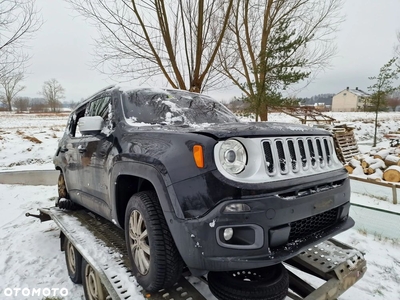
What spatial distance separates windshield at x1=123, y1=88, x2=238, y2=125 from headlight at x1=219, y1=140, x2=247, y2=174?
1.04m

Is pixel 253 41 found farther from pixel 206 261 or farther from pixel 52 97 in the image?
pixel 52 97

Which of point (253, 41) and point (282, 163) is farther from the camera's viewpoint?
point (253, 41)

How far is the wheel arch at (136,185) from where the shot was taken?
66.3 inches

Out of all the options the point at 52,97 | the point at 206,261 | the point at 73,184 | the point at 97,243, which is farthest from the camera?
the point at 52,97

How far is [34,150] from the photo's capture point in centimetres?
1137

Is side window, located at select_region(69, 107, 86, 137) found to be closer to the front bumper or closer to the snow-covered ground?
the snow-covered ground

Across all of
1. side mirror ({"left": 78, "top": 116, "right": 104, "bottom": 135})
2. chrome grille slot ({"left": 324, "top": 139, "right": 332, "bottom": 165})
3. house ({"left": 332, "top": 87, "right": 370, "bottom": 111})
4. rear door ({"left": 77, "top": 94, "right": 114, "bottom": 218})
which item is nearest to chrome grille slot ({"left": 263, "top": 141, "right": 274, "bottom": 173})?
chrome grille slot ({"left": 324, "top": 139, "right": 332, "bottom": 165})

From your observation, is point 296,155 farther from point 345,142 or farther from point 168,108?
point 345,142

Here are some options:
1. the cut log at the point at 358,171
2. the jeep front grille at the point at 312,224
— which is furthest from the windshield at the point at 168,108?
the cut log at the point at 358,171

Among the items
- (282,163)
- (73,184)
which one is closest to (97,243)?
(73,184)

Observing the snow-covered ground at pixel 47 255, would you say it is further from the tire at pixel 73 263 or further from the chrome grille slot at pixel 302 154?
the chrome grille slot at pixel 302 154

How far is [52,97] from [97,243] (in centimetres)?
6817

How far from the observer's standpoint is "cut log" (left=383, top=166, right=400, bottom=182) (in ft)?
22.8

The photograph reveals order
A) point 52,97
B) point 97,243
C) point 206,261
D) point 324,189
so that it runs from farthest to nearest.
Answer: point 52,97, point 97,243, point 324,189, point 206,261
